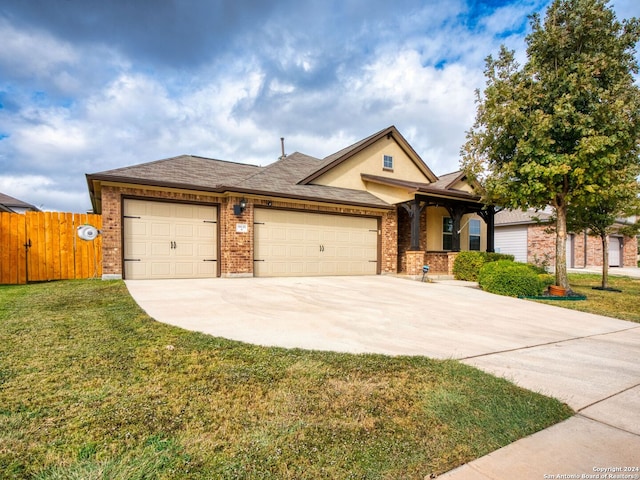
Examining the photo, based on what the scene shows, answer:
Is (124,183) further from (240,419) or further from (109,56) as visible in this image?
(240,419)

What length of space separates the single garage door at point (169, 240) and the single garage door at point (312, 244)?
1.59 meters

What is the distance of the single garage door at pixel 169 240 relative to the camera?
9.75 metres

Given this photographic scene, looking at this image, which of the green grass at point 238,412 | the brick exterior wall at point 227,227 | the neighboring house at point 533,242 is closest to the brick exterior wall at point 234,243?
the brick exterior wall at point 227,227

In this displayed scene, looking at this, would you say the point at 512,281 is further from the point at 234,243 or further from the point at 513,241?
the point at 513,241

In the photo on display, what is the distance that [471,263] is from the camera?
39.0ft

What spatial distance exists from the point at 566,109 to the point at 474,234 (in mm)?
8370

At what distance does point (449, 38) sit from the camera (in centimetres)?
1109

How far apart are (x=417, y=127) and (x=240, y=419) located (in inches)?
785

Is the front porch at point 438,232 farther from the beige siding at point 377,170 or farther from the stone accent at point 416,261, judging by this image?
the beige siding at point 377,170

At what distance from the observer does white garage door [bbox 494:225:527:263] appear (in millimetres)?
20406

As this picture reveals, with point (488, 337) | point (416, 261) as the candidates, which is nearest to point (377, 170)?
point (416, 261)

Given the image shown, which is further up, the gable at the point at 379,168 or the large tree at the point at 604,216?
the gable at the point at 379,168

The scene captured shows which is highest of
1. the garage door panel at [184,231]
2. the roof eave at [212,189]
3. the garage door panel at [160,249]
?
the roof eave at [212,189]

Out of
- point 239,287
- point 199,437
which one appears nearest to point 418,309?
point 239,287
